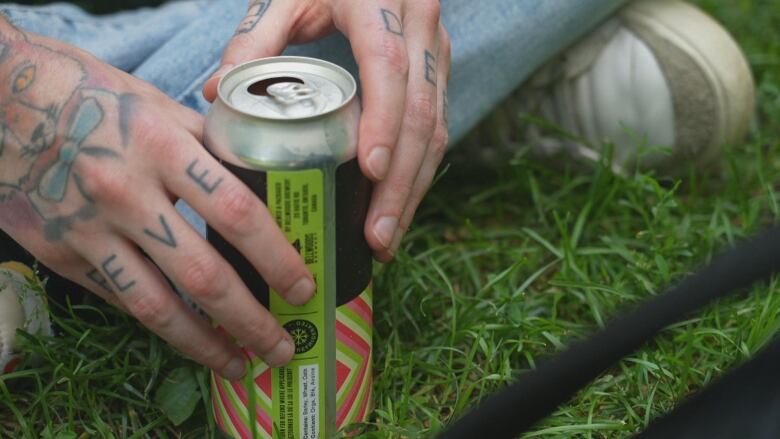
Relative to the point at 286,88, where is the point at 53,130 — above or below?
below

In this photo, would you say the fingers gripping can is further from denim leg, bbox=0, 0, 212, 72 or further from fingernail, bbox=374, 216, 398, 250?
denim leg, bbox=0, 0, 212, 72

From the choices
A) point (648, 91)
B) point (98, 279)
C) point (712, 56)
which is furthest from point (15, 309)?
point (712, 56)

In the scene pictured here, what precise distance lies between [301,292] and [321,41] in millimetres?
554

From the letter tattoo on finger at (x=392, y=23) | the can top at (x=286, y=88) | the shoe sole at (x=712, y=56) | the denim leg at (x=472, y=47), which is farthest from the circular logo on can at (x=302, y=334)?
the shoe sole at (x=712, y=56)

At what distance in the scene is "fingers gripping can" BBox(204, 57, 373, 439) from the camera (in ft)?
3.31

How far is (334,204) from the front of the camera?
1062 mm

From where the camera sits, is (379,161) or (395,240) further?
(395,240)

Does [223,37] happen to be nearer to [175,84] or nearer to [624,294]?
[175,84]

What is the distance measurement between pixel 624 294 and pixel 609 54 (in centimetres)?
59

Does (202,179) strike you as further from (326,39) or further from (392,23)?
(326,39)

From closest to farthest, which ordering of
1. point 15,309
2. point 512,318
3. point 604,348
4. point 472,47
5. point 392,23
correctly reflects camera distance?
point 604,348 → point 392,23 → point 15,309 → point 512,318 → point 472,47

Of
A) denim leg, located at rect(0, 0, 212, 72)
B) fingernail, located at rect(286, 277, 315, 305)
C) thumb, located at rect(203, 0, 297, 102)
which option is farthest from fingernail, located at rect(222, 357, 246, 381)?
denim leg, located at rect(0, 0, 212, 72)

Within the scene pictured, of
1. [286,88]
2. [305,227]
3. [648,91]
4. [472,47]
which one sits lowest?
[648,91]

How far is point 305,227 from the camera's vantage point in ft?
3.43
